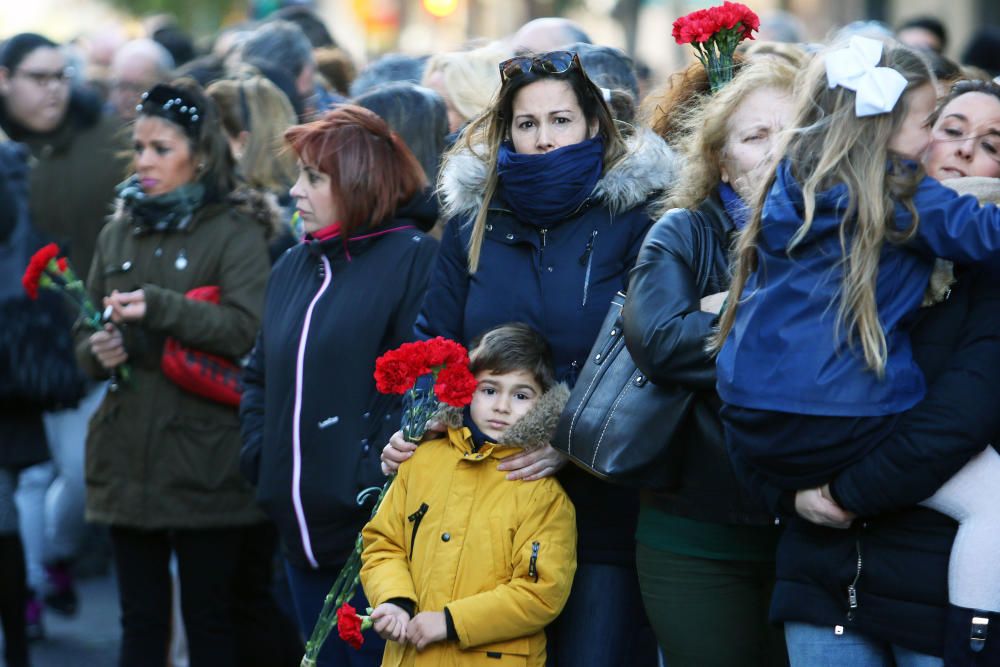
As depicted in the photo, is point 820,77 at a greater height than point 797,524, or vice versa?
point 820,77

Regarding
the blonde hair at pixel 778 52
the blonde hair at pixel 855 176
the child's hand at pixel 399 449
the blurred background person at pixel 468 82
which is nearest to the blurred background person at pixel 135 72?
the blurred background person at pixel 468 82

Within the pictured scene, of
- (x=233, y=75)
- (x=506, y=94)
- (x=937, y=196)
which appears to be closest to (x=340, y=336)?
(x=506, y=94)

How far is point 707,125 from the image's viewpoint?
4.07 meters

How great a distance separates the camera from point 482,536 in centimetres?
Result: 404

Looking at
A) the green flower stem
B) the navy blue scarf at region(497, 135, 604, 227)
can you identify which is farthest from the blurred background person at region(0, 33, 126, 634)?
the navy blue scarf at region(497, 135, 604, 227)

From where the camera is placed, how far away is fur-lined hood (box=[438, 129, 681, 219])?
14.1 ft

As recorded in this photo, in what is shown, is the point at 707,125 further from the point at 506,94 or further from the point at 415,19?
the point at 415,19

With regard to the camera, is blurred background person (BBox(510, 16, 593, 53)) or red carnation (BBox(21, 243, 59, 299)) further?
blurred background person (BBox(510, 16, 593, 53))

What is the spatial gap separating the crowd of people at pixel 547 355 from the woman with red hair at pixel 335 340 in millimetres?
11

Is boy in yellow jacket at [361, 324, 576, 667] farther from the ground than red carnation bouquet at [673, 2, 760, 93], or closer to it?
closer to it

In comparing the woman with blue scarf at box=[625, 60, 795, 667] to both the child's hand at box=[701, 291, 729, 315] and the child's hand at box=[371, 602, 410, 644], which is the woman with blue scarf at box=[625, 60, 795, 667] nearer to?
the child's hand at box=[701, 291, 729, 315]

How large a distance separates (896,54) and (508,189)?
1.34m

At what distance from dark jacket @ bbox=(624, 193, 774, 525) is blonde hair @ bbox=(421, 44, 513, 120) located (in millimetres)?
2121

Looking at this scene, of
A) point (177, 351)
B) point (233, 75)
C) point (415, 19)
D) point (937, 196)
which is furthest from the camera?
point (415, 19)
